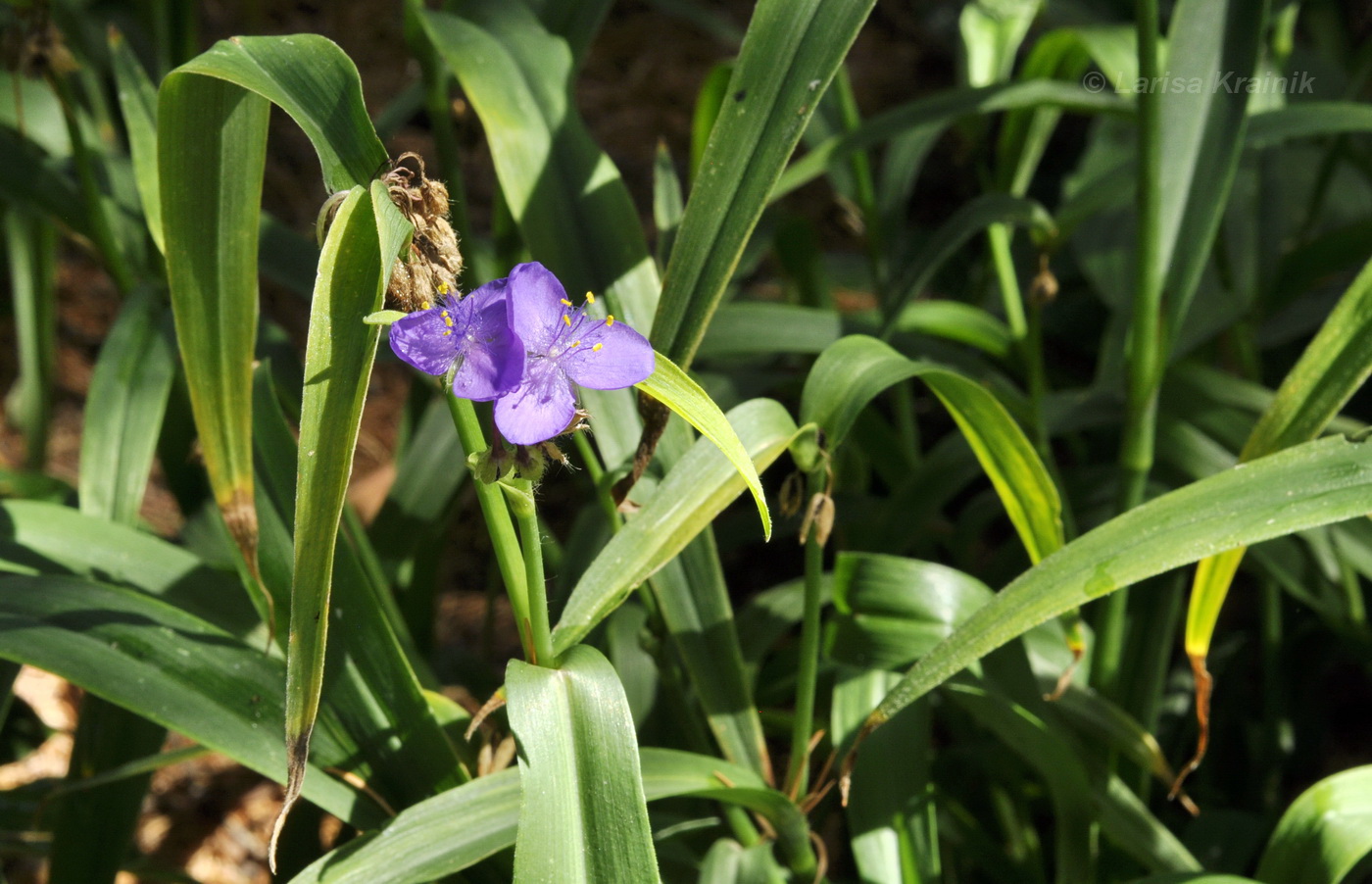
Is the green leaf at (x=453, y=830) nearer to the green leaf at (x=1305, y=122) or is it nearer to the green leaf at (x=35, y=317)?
the green leaf at (x=1305, y=122)

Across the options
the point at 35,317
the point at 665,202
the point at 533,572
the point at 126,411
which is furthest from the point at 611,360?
the point at 35,317

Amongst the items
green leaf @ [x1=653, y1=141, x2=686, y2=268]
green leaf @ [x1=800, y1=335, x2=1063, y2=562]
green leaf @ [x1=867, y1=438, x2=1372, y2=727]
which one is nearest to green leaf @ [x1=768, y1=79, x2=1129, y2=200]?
green leaf @ [x1=653, y1=141, x2=686, y2=268]

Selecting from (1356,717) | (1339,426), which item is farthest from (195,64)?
(1356,717)

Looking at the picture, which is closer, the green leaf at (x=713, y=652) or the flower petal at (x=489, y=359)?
the flower petal at (x=489, y=359)

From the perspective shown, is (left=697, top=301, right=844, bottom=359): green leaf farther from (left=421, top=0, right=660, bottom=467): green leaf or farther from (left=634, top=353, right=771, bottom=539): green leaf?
(left=634, top=353, right=771, bottom=539): green leaf

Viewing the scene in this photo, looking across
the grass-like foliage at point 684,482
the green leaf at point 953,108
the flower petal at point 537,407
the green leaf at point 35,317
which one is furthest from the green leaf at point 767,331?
the green leaf at point 35,317

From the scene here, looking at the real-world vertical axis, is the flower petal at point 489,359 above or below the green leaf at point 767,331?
below

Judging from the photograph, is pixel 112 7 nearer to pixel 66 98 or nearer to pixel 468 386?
pixel 66 98

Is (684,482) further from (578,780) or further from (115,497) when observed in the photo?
(115,497)
